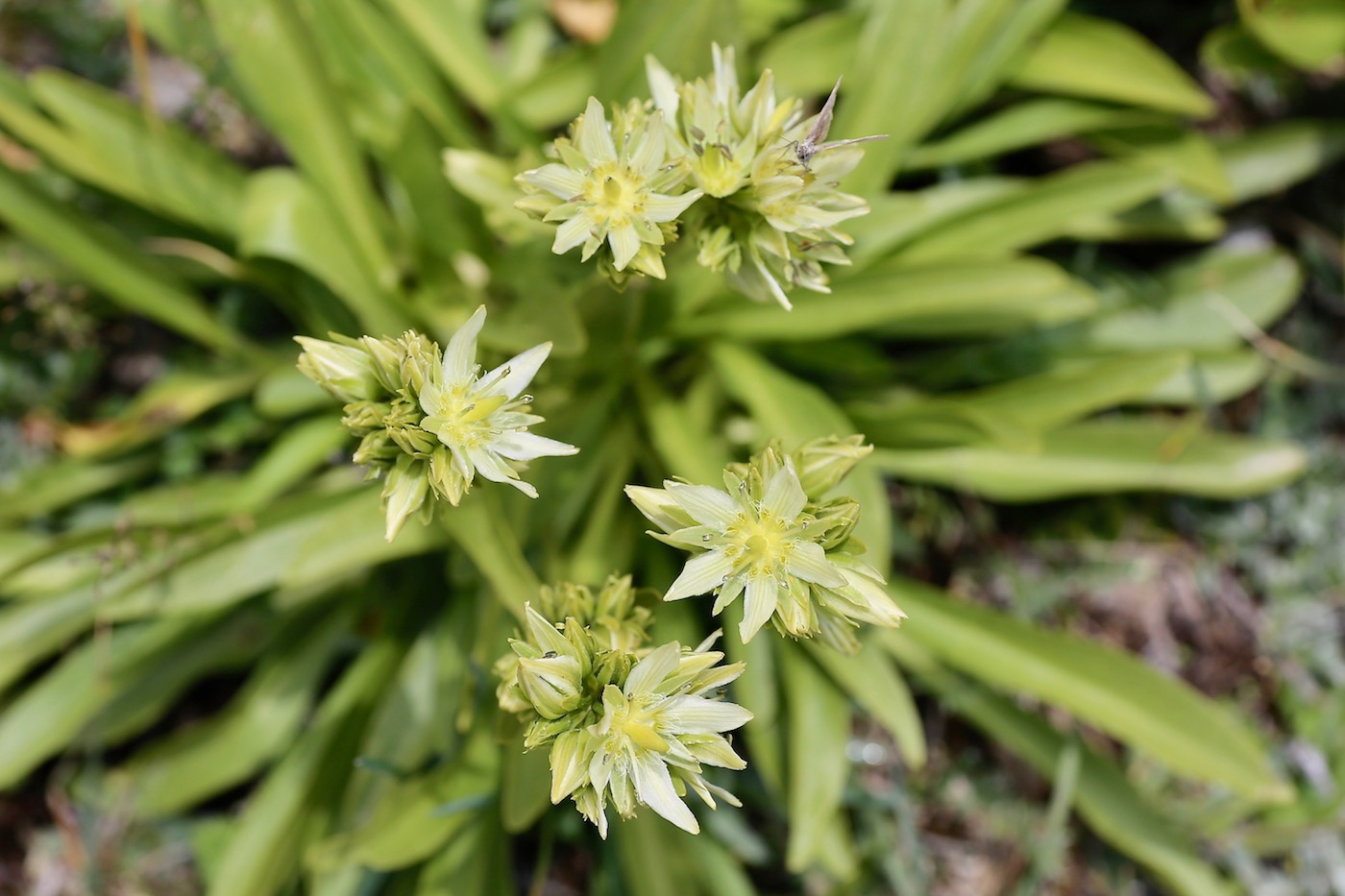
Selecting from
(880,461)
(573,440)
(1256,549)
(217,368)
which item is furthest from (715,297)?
(1256,549)

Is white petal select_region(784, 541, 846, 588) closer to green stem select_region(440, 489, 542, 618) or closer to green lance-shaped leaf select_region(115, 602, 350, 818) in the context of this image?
green stem select_region(440, 489, 542, 618)

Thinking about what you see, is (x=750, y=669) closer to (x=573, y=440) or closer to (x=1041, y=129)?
(x=573, y=440)

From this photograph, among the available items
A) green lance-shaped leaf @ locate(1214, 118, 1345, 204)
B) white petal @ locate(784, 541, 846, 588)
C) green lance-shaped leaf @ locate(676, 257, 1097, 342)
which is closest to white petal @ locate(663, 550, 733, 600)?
white petal @ locate(784, 541, 846, 588)

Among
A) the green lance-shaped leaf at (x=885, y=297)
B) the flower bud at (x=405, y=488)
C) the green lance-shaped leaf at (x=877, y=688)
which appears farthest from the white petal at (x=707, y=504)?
the green lance-shaped leaf at (x=877, y=688)

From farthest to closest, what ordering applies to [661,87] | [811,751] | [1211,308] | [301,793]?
[1211,308]
[301,793]
[811,751]
[661,87]

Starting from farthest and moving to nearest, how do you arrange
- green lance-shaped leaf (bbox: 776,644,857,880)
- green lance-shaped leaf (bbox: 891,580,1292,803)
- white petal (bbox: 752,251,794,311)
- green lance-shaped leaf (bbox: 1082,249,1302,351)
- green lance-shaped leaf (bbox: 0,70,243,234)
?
green lance-shaped leaf (bbox: 1082,249,1302,351) < green lance-shaped leaf (bbox: 891,580,1292,803) < green lance-shaped leaf (bbox: 0,70,243,234) < green lance-shaped leaf (bbox: 776,644,857,880) < white petal (bbox: 752,251,794,311)

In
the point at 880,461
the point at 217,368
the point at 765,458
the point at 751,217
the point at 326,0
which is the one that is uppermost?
the point at 326,0

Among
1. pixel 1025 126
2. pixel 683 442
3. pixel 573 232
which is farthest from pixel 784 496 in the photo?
pixel 1025 126

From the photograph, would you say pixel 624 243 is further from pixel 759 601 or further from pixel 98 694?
pixel 98 694
